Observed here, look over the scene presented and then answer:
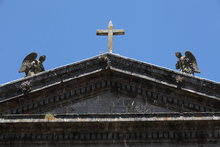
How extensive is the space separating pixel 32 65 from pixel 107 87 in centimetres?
263

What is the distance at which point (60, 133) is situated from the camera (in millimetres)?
16312

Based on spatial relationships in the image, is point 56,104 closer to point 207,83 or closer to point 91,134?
point 91,134

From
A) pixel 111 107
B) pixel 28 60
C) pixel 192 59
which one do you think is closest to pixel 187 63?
pixel 192 59

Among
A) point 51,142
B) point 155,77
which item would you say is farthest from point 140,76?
point 51,142

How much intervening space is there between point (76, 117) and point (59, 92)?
56.8 inches

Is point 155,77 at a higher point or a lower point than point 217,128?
higher

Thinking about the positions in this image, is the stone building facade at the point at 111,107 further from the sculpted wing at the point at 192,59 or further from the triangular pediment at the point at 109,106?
the sculpted wing at the point at 192,59

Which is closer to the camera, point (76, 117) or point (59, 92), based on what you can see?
point (76, 117)

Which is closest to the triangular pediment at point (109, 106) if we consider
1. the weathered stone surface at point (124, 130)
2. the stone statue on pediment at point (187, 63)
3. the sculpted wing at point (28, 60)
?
the weathered stone surface at point (124, 130)

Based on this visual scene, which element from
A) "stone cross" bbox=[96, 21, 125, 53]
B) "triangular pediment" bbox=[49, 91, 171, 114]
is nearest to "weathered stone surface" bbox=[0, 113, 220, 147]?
"triangular pediment" bbox=[49, 91, 171, 114]

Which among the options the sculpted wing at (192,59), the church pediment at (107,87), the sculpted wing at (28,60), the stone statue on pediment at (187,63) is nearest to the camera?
Result: the church pediment at (107,87)

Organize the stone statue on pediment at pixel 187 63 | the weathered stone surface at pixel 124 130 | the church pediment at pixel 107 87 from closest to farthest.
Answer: the weathered stone surface at pixel 124 130 → the church pediment at pixel 107 87 → the stone statue on pediment at pixel 187 63

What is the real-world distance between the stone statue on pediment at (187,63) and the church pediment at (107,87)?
1233 millimetres

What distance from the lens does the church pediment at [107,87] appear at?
55.9ft
